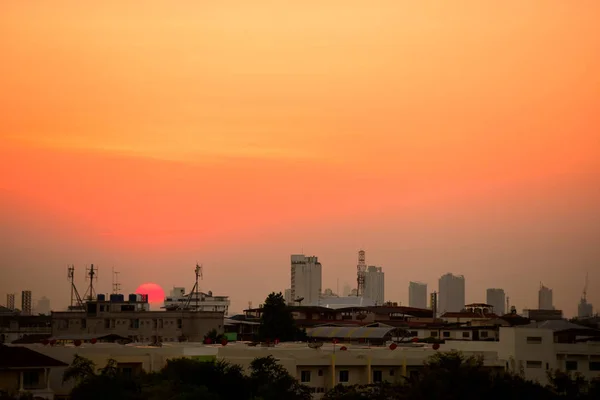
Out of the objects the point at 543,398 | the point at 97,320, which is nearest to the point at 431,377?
the point at 543,398

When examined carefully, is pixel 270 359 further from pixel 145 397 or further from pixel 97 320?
pixel 97 320

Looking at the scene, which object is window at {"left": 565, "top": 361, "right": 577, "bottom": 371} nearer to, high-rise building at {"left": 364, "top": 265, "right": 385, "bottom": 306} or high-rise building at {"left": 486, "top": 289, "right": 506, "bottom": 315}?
high-rise building at {"left": 364, "top": 265, "right": 385, "bottom": 306}

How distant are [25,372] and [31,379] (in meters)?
0.51

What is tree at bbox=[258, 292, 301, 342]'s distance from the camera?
7669 centimetres

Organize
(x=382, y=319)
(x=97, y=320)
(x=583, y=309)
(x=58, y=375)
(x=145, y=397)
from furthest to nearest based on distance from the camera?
1. (x=583, y=309)
2. (x=382, y=319)
3. (x=97, y=320)
4. (x=58, y=375)
5. (x=145, y=397)

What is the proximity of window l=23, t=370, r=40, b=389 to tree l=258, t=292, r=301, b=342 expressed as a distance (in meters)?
35.6

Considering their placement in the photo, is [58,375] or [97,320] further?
[97,320]

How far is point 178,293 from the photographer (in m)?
149

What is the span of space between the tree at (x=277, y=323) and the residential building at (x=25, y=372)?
35130 millimetres

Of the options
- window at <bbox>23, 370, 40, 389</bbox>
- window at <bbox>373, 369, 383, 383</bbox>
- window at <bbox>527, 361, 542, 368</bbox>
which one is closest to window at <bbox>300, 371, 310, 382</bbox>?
window at <bbox>373, 369, 383, 383</bbox>

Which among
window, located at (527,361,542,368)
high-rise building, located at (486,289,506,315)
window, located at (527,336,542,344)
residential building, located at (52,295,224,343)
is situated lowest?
window, located at (527,361,542,368)

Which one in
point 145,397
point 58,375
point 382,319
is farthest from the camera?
point 382,319

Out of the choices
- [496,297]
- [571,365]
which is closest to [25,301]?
[496,297]

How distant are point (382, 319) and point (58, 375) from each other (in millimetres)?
53270
